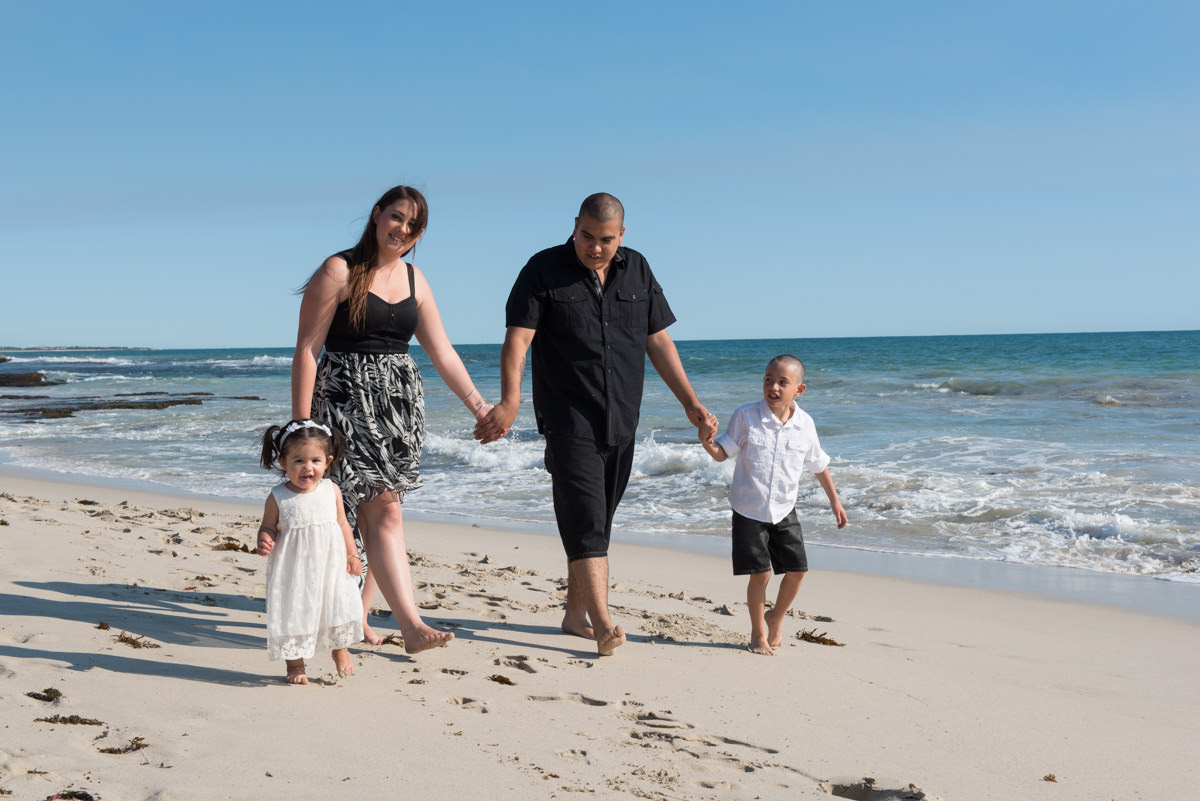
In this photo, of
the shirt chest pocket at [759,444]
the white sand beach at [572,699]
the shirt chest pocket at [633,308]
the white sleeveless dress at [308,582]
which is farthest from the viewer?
the shirt chest pocket at [759,444]

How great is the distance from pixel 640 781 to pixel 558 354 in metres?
1.83

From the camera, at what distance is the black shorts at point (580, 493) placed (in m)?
3.91

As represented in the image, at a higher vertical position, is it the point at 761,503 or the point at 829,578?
the point at 761,503

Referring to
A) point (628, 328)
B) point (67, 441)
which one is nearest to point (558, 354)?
point (628, 328)

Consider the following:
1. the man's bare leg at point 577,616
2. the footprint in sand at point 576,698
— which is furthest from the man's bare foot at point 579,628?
the footprint in sand at point 576,698

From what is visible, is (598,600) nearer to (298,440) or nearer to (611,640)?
(611,640)

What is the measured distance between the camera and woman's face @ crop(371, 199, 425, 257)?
3.68 m

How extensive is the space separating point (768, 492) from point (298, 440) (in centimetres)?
193

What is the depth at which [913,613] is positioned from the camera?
5203 millimetres

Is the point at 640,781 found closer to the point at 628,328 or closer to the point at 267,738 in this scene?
the point at 267,738

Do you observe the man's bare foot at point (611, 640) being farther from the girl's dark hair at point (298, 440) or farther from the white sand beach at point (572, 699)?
the girl's dark hair at point (298, 440)

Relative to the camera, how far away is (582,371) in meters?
3.94

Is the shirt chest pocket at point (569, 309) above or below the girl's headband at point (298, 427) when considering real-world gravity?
above

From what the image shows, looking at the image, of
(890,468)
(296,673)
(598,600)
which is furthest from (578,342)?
(890,468)
